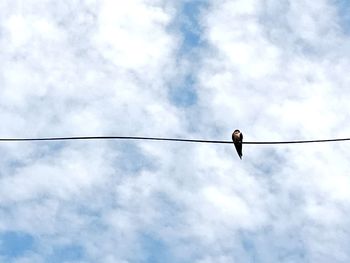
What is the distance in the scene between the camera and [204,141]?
1598cm

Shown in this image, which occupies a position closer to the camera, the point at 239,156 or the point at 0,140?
the point at 0,140

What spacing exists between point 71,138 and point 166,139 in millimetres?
2303

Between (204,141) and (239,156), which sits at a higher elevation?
(239,156)

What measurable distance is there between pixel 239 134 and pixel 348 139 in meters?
11.4

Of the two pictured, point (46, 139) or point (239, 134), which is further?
point (239, 134)

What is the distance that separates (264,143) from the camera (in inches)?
640

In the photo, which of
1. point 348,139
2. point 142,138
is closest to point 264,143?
point 348,139

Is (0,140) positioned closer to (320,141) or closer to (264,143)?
(264,143)

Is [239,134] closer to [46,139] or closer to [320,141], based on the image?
[320,141]

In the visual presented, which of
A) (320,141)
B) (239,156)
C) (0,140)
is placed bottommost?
(0,140)

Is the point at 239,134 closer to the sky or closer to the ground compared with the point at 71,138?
closer to the sky

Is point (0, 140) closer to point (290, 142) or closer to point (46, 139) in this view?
point (46, 139)

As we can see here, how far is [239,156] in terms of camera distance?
2619 centimetres

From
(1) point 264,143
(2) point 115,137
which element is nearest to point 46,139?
(2) point 115,137
